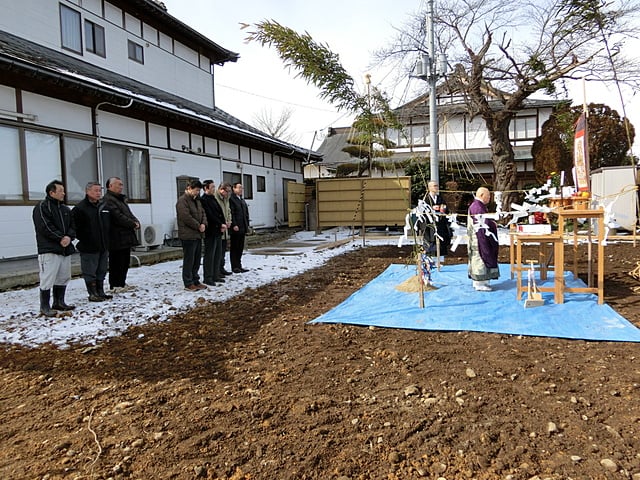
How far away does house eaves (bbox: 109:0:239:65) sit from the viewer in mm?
11281

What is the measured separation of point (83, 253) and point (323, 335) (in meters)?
3.24

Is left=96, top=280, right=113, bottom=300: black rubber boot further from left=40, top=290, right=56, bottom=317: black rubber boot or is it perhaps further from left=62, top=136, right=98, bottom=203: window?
left=62, top=136, right=98, bottom=203: window

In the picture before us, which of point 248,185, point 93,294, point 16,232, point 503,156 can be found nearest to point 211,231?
point 93,294

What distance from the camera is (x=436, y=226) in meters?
7.58

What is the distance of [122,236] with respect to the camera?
19.5ft

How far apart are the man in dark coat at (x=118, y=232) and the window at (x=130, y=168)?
3.27 metres

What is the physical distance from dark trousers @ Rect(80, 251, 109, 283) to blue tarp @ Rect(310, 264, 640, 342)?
284cm

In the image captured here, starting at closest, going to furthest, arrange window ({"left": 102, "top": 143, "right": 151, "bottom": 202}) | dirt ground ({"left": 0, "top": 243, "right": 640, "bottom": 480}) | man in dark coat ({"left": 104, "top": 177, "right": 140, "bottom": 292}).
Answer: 1. dirt ground ({"left": 0, "top": 243, "right": 640, "bottom": 480})
2. man in dark coat ({"left": 104, "top": 177, "right": 140, "bottom": 292})
3. window ({"left": 102, "top": 143, "right": 151, "bottom": 202})

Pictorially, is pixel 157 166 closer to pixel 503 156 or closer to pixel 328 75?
pixel 328 75

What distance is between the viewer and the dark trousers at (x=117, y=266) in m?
6.02

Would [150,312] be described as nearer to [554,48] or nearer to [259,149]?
[259,149]

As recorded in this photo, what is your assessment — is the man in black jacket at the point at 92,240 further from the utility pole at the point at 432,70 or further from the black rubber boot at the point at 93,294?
the utility pole at the point at 432,70

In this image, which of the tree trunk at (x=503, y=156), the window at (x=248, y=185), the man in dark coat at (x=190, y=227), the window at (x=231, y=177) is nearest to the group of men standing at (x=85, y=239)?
the man in dark coat at (x=190, y=227)

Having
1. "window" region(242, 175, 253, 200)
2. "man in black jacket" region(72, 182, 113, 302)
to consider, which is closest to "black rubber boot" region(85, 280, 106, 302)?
"man in black jacket" region(72, 182, 113, 302)
